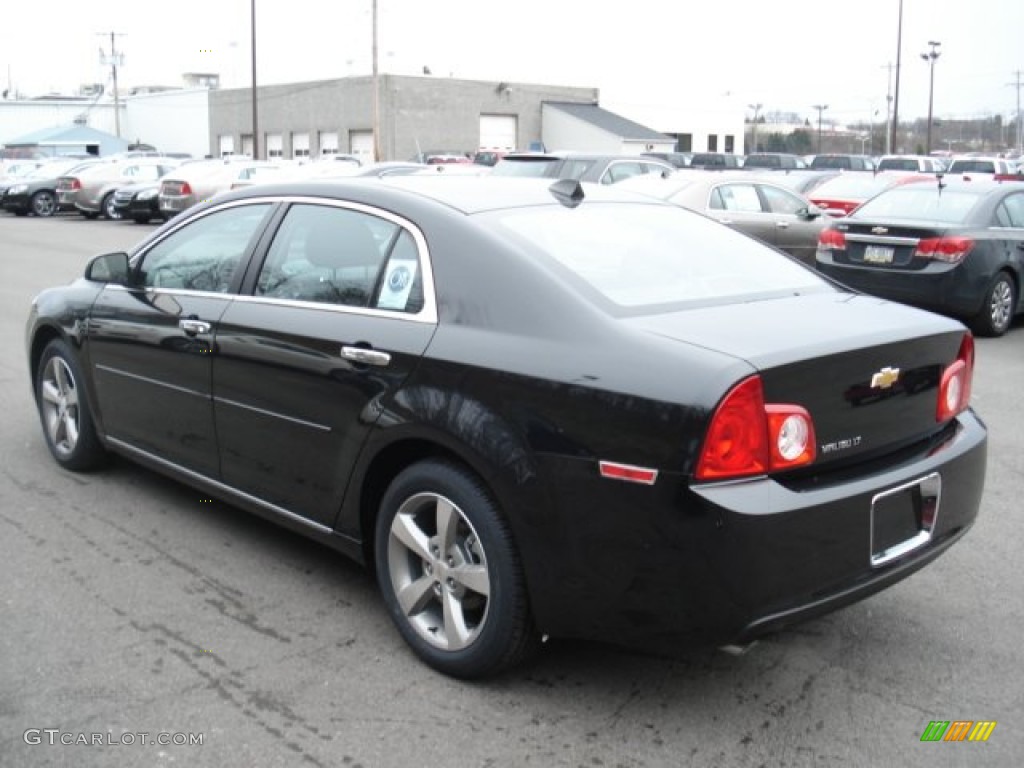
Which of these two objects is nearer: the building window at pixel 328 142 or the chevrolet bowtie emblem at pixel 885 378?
the chevrolet bowtie emblem at pixel 885 378

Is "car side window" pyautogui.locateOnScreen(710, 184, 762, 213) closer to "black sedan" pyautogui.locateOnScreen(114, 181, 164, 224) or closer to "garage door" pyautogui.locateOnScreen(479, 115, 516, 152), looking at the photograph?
"black sedan" pyautogui.locateOnScreen(114, 181, 164, 224)

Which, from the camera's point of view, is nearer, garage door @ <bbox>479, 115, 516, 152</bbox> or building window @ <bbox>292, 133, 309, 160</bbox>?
garage door @ <bbox>479, 115, 516, 152</bbox>

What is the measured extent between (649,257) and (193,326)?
1944 millimetres

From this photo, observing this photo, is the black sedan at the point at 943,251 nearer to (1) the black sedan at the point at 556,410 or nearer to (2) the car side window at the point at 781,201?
(2) the car side window at the point at 781,201

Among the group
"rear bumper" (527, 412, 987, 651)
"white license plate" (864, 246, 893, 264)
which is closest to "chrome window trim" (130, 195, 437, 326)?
"rear bumper" (527, 412, 987, 651)

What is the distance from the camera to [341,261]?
13.7 ft

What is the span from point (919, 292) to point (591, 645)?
7.87 meters

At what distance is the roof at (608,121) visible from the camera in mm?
59844

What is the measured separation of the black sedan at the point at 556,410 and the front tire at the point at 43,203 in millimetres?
31307

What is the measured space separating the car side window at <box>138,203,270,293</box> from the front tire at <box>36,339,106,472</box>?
0.83 metres

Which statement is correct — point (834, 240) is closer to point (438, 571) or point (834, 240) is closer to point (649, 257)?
point (649, 257)

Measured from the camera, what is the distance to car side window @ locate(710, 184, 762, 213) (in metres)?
13.8

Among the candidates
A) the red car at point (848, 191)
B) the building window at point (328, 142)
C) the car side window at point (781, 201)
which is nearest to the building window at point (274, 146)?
the building window at point (328, 142)

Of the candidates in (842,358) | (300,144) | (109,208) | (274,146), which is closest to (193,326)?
(842,358)
